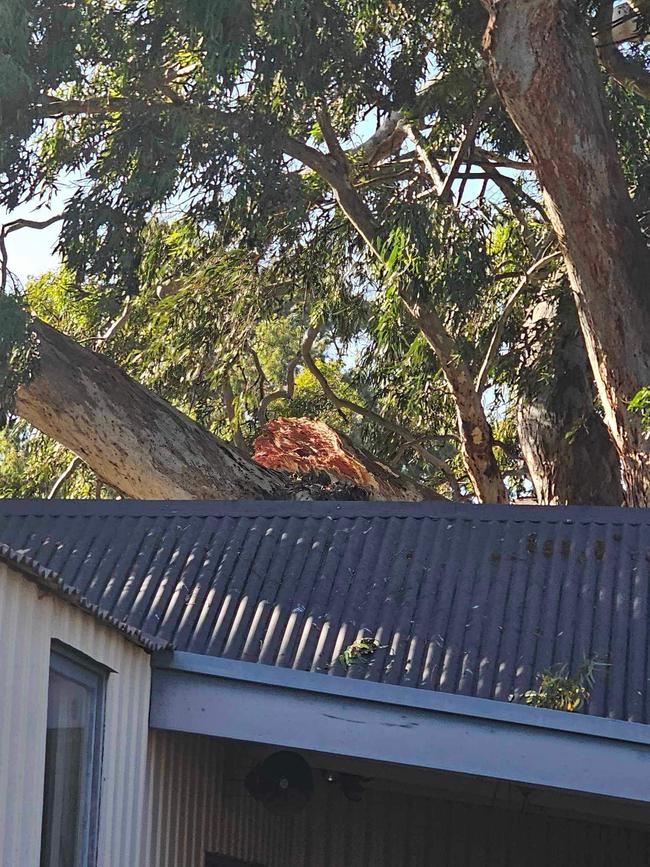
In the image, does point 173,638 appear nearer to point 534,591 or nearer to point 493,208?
point 534,591

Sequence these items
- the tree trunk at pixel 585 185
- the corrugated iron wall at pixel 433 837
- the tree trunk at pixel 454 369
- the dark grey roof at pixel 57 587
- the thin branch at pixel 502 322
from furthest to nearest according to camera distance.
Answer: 1. the thin branch at pixel 502 322
2. the tree trunk at pixel 454 369
3. the tree trunk at pixel 585 185
4. the corrugated iron wall at pixel 433 837
5. the dark grey roof at pixel 57 587

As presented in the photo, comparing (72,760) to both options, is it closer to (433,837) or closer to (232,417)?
(433,837)

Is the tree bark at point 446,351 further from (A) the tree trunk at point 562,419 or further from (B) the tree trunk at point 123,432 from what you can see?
(B) the tree trunk at point 123,432

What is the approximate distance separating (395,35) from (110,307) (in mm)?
4636

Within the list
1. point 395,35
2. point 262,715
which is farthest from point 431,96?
point 262,715

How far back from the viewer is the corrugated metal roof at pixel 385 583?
677 cm

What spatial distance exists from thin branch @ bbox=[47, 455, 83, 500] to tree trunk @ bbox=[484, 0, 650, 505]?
23.6 feet

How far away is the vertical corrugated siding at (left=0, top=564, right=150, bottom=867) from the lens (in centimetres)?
474

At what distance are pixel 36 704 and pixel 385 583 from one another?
2784mm

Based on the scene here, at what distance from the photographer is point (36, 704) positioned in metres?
4.95

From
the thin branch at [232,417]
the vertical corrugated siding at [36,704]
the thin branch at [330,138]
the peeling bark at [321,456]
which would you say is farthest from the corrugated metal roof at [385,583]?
the thin branch at [232,417]

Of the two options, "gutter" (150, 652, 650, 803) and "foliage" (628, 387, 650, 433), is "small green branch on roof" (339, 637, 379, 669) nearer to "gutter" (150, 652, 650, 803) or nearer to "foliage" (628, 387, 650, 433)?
"gutter" (150, 652, 650, 803)

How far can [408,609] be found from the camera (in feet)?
23.5

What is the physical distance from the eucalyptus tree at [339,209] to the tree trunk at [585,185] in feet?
0.07
